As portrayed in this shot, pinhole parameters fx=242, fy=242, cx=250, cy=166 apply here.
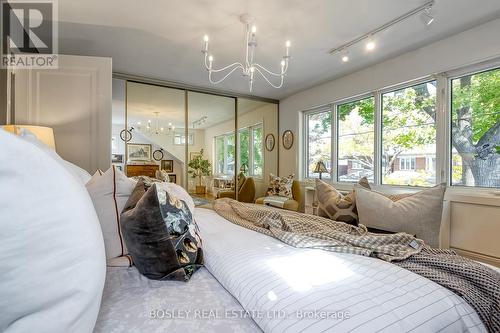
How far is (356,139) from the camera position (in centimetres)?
388

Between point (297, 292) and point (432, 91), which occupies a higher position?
point (432, 91)

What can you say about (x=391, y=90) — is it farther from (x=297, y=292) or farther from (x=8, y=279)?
(x=8, y=279)

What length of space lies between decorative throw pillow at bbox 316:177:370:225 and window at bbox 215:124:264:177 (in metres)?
3.16

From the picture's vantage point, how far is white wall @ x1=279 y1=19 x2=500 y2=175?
8.14 ft

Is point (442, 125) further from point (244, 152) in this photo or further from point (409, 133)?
point (244, 152)

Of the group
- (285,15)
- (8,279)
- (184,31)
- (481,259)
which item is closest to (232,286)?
(8,279)

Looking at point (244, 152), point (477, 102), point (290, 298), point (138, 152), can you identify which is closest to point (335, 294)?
point (290, 298)

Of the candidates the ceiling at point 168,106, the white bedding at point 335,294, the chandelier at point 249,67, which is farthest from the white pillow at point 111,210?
the ceiling at point 168,106

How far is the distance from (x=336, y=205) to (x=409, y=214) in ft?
1.59

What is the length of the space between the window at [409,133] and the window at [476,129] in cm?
21

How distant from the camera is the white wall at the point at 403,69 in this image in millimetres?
2480

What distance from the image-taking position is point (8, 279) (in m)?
0.46

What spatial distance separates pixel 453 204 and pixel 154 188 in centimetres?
313

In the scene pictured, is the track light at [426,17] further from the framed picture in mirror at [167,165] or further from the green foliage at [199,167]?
the framed picture in mirror at [167,165]
